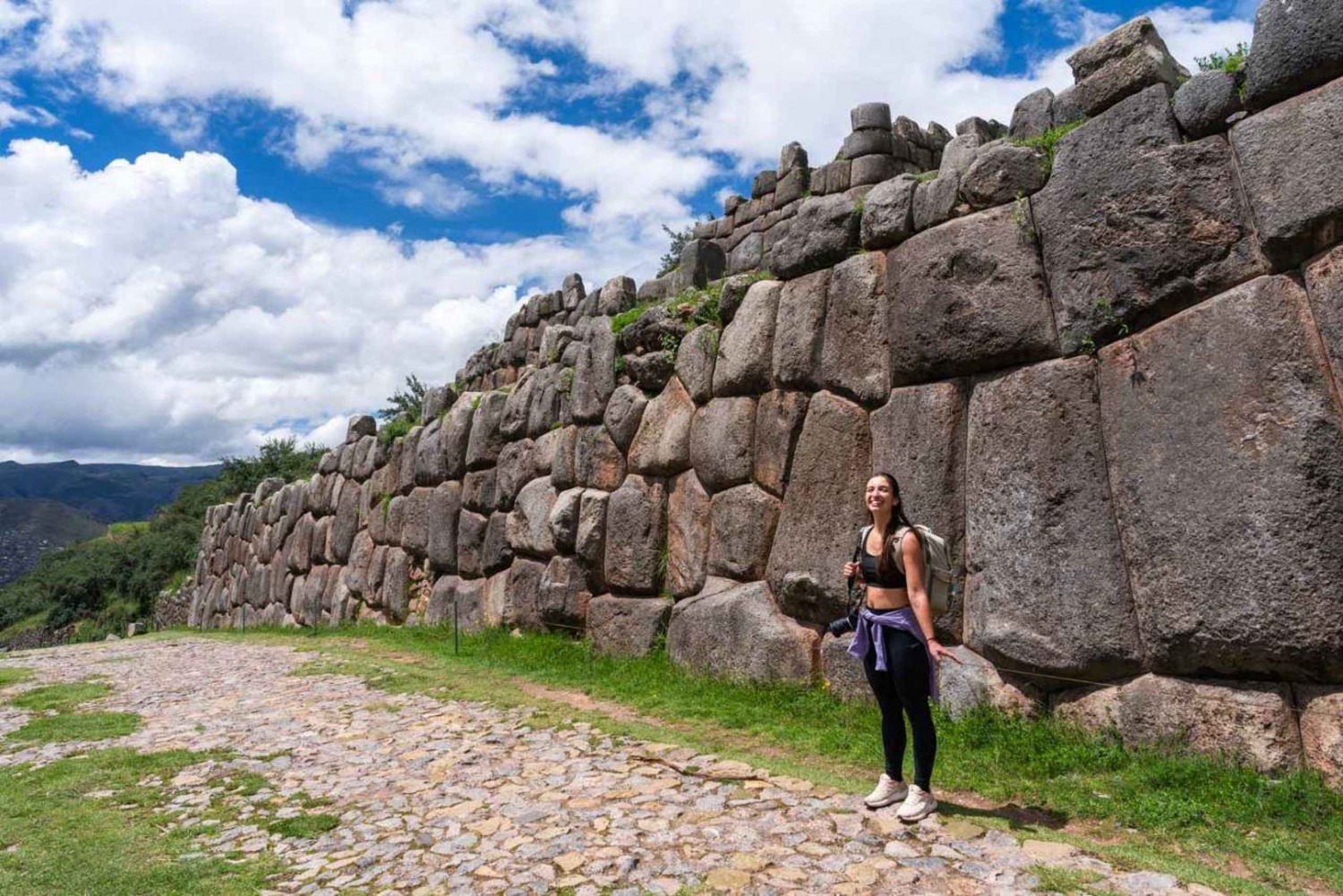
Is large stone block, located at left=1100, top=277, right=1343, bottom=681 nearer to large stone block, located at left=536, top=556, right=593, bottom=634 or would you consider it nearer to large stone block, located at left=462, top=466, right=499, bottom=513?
large stone block, located at left=536, top=556, right=593, bottom=634

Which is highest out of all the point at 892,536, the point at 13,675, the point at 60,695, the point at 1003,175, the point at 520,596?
the point at 1003,175

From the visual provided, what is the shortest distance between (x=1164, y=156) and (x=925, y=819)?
3.64 meters

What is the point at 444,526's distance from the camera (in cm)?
1317

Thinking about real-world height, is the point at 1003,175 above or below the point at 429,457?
above

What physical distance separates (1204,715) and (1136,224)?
258 cm

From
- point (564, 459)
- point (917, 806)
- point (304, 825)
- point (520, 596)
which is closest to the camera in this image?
point (917, 806)

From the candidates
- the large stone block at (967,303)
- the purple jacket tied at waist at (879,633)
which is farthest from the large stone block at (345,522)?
the purple jacket tied at waist at (879,633)

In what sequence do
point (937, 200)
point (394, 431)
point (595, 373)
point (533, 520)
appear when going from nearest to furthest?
point (937, 200), point (595, 373), point (533, 520), point (394, 431)

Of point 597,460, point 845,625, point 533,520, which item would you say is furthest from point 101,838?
point 533,520

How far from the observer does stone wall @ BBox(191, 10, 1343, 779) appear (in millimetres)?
4383

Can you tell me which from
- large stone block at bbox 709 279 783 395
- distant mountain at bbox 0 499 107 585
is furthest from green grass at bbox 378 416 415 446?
distant mountain at bbox 0 499 107 585

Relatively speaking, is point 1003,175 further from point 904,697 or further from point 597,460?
point 597,460

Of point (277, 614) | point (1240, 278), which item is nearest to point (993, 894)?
point (1240, 278)

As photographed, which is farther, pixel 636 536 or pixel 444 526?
pixel 444 526
